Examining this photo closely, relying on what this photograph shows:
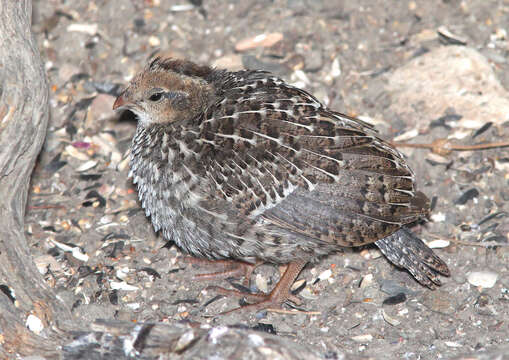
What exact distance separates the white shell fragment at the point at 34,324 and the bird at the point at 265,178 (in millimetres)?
1186

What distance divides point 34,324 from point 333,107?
11.7 feet

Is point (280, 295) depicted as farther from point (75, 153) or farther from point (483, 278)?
point (75, 153)

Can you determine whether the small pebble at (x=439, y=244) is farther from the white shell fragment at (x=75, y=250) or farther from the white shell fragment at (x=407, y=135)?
the white shell fragment at (x=75, y=250)

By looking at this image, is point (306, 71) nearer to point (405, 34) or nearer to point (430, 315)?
point (405, 34)

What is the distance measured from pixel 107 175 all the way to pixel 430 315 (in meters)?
3.03

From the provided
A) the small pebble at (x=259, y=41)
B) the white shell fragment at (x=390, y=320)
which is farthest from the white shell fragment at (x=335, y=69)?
the white shell fragment at (x=390, y=320)

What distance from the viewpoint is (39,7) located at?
25.4 feet

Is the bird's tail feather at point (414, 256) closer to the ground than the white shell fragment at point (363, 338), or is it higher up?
higher up

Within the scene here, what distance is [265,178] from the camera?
4863 mm

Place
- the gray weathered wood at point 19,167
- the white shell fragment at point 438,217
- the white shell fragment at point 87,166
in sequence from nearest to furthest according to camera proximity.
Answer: the gray weathered wood at point 19,167
the white shell fragment at point 438,217
the white shell fragment at point 87,166

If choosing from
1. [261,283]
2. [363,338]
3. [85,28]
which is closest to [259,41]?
[85,28]

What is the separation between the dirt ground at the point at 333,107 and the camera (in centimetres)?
515

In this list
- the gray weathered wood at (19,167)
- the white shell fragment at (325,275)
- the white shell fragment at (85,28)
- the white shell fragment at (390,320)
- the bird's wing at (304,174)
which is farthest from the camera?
the white shell fragment at (85,28)

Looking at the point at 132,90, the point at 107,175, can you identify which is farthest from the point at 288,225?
the point at 107,175
